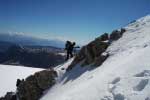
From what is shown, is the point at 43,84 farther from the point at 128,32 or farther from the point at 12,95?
the point at 128,32

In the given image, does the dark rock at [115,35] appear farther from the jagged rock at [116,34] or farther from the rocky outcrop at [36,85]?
the rocky outcrop at [36,85]

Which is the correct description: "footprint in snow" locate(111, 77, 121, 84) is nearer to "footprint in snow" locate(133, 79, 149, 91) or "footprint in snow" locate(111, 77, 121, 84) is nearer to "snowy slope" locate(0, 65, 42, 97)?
"footprint in snow" locate(133, 79, 149, 91)

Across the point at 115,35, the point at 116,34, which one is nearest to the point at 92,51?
the point at 115,35

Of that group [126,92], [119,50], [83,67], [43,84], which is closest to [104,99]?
[126,92]

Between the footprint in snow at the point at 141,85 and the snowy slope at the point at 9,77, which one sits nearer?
the footprint in snow at the point at 141,85

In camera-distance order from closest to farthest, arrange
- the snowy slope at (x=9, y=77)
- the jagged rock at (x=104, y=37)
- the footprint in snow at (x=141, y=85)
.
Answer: the footprint in snow at (x=141, y=85) < the jagged rock at (x=104, y=37) < the snowy slope at (x=9, y=77)

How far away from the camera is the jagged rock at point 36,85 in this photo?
28108 mm

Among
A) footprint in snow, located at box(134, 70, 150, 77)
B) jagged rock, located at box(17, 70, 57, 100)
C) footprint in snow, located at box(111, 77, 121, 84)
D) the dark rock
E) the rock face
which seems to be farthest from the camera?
the dark rock

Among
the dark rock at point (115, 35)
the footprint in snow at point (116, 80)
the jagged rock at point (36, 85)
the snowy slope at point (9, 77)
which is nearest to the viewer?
the footprint in snow at point (116, 80)

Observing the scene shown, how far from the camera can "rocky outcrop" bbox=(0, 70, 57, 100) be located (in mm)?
28108

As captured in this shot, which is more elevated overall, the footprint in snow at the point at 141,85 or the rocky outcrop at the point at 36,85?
the footprint in snow at the point at 141,85

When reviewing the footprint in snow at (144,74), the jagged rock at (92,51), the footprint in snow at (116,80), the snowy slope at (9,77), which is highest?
the jagged rock at (92,51)

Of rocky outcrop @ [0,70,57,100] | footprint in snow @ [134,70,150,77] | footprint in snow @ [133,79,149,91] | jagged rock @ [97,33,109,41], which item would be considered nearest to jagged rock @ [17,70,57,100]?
rocky outcrop @ [0,70,57,100]

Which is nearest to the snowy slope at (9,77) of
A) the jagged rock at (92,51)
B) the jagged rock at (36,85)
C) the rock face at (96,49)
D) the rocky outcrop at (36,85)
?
the rocky outcrop at (36,85)
